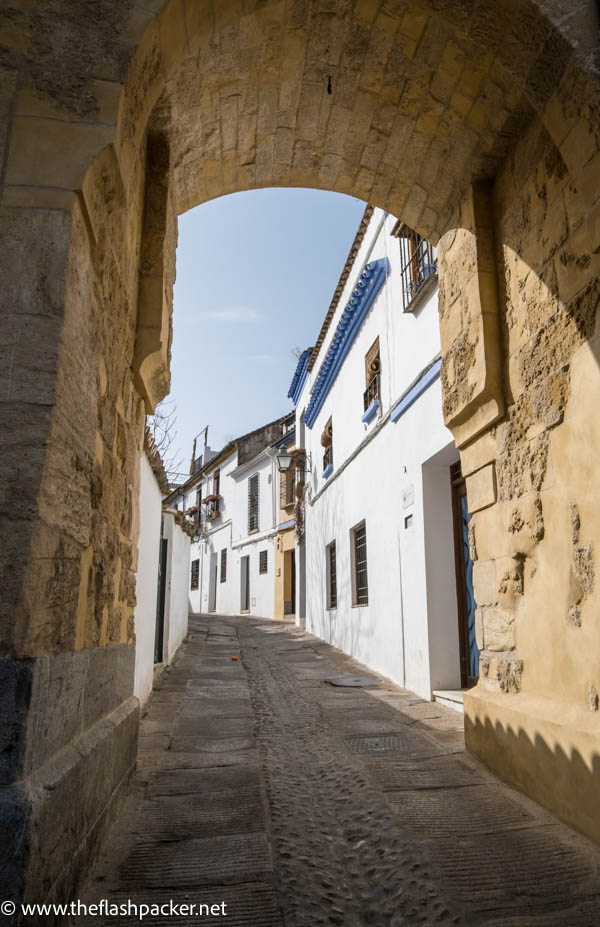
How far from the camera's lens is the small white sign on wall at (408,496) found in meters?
5.73

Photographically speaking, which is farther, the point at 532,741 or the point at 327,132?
the point at 327,132

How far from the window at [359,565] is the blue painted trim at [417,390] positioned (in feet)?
6.63

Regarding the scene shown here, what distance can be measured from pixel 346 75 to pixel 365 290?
14.4 ft

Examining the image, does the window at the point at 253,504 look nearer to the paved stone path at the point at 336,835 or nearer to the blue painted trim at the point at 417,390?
the blue painted trim at the point at 417,390

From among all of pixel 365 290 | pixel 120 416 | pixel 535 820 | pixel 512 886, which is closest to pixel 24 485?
pixel 120 416

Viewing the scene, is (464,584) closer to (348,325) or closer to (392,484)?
(392,484)

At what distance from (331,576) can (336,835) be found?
8113 mm

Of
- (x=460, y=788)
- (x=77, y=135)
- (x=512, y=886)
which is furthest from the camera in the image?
(x=460, y=788)

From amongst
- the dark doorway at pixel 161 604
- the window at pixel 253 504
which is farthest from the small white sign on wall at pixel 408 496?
the window at pixel 253 504

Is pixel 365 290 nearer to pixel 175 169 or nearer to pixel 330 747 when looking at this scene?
pixel 175 169

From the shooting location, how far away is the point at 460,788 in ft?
9.64

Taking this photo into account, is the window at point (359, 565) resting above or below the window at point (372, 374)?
below

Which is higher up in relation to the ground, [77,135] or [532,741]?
[77,135]

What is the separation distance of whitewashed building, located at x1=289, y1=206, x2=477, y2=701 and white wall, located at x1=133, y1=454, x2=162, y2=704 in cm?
226
